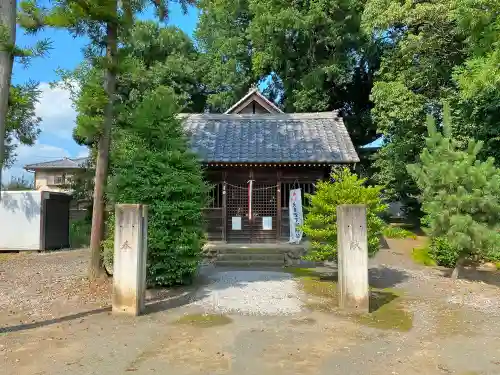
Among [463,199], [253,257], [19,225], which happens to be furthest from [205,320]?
[19,225]

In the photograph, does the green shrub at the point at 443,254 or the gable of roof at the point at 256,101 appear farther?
the gable of roof at the point at 256,101

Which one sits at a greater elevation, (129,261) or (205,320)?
(129,261)

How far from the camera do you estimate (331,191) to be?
892cm

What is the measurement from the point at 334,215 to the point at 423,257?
Answer: 642cm

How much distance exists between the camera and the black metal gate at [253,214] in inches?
576

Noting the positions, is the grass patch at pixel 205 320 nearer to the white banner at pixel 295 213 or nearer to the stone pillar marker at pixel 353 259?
the stone pillar marker at pixel 353 259

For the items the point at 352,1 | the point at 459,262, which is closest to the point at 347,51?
the point at 352,1

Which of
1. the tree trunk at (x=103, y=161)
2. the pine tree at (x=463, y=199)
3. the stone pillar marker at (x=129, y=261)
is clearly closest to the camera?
the stone pillar marker at (x=129, y=261)

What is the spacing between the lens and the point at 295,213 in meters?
13.7

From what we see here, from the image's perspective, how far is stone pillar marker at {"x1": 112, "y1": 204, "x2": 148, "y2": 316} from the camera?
22.5 feet

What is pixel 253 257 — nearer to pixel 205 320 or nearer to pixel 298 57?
pixel 205 320

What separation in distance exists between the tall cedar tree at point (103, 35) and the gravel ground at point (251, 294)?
249 cm

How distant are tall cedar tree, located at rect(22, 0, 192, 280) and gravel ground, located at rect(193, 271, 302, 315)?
2.49 metres

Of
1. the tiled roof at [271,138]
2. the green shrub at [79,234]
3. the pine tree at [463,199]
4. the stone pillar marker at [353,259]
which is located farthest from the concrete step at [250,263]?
the green shrub at [79,234]
